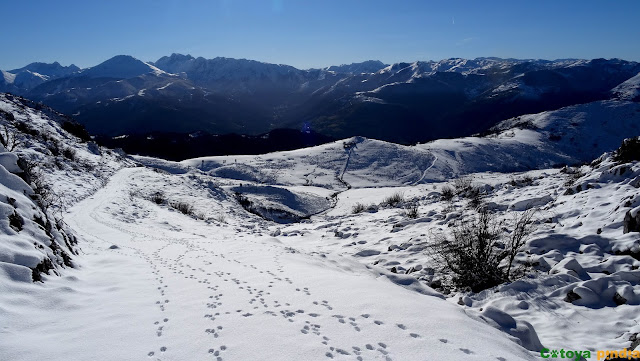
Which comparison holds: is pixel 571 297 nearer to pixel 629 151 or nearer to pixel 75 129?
pixel 629 151

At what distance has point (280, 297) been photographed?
770cm

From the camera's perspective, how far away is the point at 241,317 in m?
6.56

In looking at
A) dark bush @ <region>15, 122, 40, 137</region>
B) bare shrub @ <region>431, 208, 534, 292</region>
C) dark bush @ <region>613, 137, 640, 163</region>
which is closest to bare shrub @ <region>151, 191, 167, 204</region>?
dark bush @ <region>15, 122, 40, 137</region>

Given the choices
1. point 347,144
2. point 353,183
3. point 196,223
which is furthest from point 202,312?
point 347,144

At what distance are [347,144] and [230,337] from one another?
86.7 metres

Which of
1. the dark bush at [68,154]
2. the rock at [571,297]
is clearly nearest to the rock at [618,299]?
the rock at [571,297]

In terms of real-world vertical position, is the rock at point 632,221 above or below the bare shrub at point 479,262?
above

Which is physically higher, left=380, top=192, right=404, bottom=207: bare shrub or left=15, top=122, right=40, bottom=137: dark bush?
left=15, top=122, right=40, bottom=137: dark bush

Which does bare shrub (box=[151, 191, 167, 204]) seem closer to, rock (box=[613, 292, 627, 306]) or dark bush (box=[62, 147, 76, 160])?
dark bush (box=[62, 147, 76, 160])

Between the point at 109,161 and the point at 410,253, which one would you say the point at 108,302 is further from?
the point at 109,161

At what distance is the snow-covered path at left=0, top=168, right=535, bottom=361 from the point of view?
5.19 meters

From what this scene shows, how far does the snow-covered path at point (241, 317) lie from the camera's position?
5.19 metres

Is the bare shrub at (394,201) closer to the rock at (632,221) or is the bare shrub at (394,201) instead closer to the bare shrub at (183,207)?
the bare shrub at (183,207)

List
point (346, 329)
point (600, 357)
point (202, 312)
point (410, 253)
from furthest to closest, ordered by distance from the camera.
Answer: point (410, 253) < point (202, 312) < point (346, 329) < point (600, 357)
